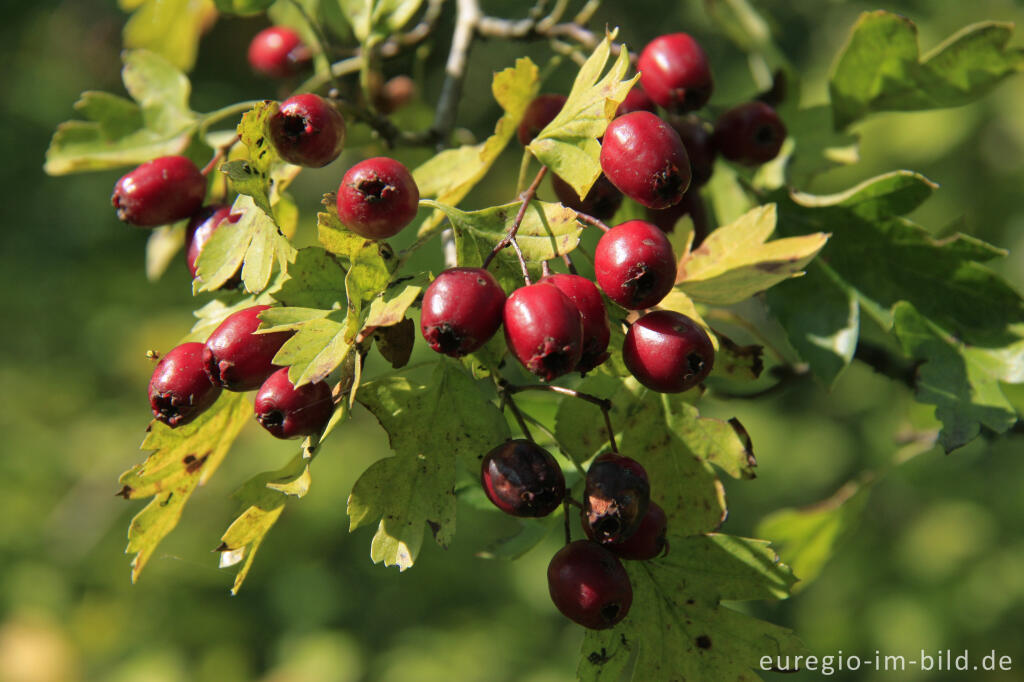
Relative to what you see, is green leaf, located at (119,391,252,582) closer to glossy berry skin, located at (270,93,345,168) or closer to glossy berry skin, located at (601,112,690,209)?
glossy berry skin, located at (270,93,345,168)

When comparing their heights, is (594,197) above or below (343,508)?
above

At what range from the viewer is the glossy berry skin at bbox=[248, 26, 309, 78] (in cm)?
181

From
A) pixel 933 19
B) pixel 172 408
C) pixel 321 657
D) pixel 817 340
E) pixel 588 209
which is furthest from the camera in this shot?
pixel 933 19

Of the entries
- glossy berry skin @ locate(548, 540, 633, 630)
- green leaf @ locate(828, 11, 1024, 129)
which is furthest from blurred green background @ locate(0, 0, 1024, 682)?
glossy berry skin @ locate(548, 540, 633, 630)

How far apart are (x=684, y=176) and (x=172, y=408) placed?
2.38 feet

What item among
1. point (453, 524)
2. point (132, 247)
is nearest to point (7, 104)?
point (132, 247)

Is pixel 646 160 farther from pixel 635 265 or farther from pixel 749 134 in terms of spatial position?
pixel 749 134

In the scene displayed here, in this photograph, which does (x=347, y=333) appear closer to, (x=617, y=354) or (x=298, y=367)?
(x=298, y=367)

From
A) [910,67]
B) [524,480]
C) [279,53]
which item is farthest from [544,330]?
[279,53]

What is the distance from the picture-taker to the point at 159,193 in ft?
4.04

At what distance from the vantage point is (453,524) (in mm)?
1110

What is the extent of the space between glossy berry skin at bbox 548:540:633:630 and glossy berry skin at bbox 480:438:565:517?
0.08m

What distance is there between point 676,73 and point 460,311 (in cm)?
68

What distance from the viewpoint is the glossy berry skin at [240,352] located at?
102cm
